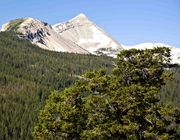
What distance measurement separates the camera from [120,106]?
30969 millimetres

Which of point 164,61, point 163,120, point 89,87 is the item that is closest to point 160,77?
point 164,61

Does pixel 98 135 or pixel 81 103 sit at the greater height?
pixel 81 103

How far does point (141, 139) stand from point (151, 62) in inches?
221

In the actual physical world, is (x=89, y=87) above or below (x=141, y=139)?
above

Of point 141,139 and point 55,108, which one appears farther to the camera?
point 55,108

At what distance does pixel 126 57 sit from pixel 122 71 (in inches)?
42.9

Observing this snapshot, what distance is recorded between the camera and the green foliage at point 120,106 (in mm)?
30250

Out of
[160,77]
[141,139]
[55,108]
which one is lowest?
[141,139]

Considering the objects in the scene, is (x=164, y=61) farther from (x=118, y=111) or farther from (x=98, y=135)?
(x=98, y=135)

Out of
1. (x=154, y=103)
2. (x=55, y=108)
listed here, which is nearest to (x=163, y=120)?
(x=154, y=103)

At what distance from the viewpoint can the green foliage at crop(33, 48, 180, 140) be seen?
99.2ft

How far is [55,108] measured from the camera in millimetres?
33688

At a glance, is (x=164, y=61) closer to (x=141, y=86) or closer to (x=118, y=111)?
(x=141, y=86)

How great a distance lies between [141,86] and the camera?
30.4 metres
